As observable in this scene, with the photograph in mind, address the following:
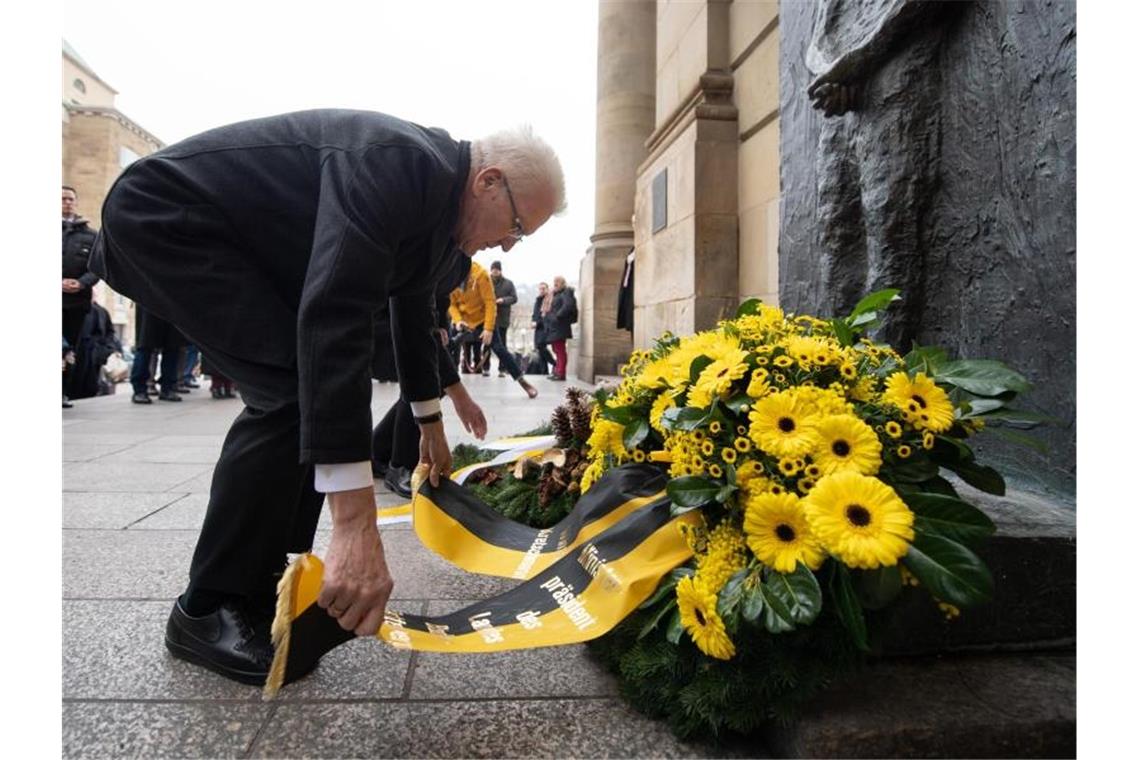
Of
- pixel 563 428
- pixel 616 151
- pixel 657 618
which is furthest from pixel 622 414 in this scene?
pixel 616 151

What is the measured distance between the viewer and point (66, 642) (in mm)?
1894

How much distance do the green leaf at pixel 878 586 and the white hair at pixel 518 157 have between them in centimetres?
122

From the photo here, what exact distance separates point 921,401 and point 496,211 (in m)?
1.12

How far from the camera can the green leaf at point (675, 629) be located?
4.69ft

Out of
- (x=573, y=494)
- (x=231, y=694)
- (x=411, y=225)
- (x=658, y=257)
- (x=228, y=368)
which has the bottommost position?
(x=231, y=694)

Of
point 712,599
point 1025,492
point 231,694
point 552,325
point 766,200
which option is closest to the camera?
point 712,599

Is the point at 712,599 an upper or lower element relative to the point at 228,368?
lower

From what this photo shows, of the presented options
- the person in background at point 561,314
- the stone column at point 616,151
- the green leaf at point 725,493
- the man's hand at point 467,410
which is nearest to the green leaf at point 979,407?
the green leaf at point 725,493

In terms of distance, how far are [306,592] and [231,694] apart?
46 centimetres

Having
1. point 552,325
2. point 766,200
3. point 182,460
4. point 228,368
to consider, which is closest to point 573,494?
point 228,368

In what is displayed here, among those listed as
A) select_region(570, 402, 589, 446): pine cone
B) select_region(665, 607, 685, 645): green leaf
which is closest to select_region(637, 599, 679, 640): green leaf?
select_region(665, 607, 685, 645): green leaf

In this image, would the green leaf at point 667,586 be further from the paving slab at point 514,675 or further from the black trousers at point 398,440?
the black trousers at point 398,440

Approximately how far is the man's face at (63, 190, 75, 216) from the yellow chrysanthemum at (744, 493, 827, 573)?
25.1 ft

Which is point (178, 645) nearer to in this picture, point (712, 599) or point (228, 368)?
point (228, 368)
